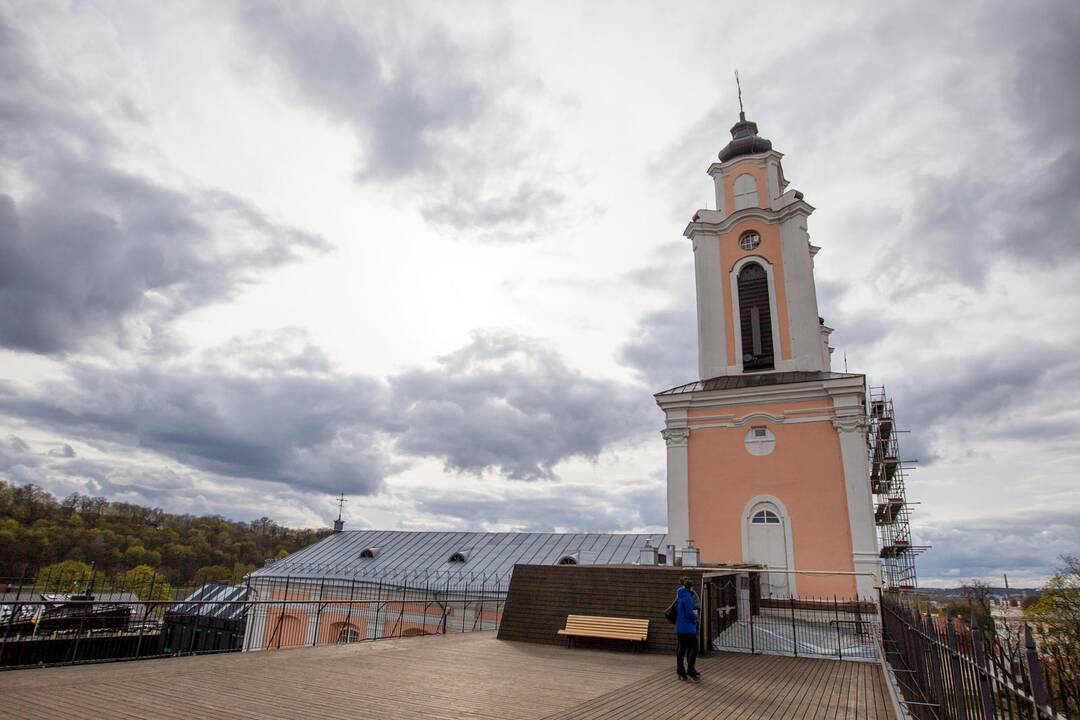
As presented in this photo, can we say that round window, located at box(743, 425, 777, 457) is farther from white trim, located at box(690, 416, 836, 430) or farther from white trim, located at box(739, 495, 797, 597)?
white trim, located at box(739, 495, 797, 597)

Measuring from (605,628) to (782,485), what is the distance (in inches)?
405

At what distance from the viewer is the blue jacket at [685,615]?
10109mm

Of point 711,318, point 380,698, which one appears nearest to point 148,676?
point 380,698

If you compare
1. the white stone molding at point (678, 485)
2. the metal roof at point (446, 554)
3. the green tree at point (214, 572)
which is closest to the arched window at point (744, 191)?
the white stone molding at point (678, 485)

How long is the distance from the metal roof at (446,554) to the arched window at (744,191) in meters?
16.2

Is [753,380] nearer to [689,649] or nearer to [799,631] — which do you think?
[799,631]

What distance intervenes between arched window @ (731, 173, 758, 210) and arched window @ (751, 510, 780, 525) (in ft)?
42.5

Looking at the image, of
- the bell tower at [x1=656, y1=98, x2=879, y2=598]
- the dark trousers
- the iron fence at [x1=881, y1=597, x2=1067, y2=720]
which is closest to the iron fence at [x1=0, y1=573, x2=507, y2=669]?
the bell tower at [x1=656, y1=98, x2=879, y2=598]

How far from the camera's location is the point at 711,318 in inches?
993

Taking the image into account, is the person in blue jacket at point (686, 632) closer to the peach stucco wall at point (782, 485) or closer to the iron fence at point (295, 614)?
the peach stucco wall at point (782, 485)

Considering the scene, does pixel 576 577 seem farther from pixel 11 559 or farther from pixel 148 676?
pixel 11 559

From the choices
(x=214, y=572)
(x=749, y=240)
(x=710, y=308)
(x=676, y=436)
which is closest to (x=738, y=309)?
(x=710, y=308)

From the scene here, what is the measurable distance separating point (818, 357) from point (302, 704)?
68.6 ft

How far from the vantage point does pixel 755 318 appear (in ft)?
80.5
